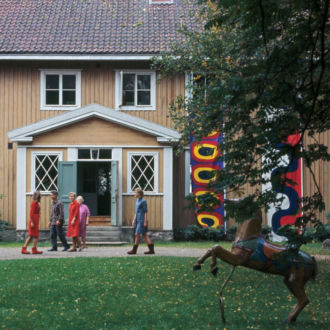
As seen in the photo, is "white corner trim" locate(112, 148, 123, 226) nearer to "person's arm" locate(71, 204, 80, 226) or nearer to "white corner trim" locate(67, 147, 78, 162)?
"white corner trim" locate(67, 147, 78, 162)

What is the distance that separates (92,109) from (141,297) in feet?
43.4

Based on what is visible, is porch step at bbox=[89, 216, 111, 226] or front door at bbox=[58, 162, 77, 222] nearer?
front door at bbox=[58, 162, 77, 222]

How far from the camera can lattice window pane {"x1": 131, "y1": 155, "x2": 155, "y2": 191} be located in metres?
23.1

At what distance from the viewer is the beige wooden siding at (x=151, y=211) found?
75.2 feet

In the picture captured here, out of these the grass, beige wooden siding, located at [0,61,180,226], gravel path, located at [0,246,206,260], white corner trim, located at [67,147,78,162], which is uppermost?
beige wooden siding, located at [0,61,180,226]

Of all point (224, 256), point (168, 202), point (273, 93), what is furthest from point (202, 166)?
point (273, 93)

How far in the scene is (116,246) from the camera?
68.9 ft

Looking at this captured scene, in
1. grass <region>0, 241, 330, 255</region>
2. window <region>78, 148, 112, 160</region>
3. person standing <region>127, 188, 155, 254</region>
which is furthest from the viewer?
window <region>78, 148, 112, 160</region>

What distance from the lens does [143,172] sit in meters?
23.1

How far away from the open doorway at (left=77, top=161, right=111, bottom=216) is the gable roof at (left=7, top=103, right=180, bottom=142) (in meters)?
4.55

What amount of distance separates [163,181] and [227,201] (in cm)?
1537

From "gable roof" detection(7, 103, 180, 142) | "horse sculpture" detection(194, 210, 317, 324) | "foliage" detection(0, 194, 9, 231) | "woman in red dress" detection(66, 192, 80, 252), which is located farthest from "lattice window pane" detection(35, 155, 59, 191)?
"horse sculpture" detection(194, 210, 317, 324)

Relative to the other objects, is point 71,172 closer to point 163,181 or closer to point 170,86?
point 163,181

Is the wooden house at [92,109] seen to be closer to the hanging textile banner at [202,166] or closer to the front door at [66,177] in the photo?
the front door at [66,177]
